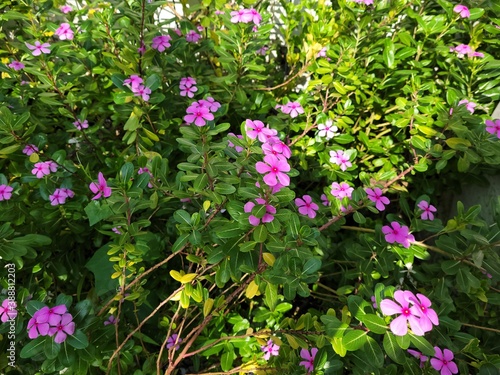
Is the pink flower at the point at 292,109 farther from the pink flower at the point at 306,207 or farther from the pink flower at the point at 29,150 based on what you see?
the pink flower at the point at 29,150

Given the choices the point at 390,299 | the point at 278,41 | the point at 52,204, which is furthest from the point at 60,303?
the point at 278,41

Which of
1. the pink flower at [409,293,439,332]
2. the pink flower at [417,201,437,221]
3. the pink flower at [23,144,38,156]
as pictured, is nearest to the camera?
the pink flower at [409,293,439,332]

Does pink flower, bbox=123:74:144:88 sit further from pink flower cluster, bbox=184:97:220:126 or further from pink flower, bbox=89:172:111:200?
pink flower, bbox=89:172:111:200

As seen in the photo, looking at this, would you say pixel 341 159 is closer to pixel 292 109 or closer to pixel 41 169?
pixel 292 109

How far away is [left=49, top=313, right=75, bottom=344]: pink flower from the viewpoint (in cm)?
92

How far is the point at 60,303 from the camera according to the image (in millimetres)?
976

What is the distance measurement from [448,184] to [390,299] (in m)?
1.30

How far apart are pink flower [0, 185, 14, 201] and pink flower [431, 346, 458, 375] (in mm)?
1365

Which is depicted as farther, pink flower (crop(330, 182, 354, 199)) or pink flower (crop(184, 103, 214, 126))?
pink flower (crop(330, 182, 354, 199))

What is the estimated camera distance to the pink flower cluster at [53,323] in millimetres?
909

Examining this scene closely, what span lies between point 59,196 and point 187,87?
677 millimetres

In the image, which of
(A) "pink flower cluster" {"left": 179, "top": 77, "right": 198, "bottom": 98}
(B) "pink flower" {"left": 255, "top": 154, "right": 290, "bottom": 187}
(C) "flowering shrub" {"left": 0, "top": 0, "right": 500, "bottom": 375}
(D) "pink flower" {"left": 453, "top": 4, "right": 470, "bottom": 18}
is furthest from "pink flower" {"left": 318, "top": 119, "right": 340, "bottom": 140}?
(B) "pink flower" {"left": 255, "top": 154, "right": 290, "bottom": 187}

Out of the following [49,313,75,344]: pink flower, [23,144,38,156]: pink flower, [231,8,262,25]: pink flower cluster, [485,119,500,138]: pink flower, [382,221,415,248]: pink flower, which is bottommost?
[49,313,75,344]: pink flower

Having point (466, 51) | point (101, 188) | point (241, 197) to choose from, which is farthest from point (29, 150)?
point (466, 51)
